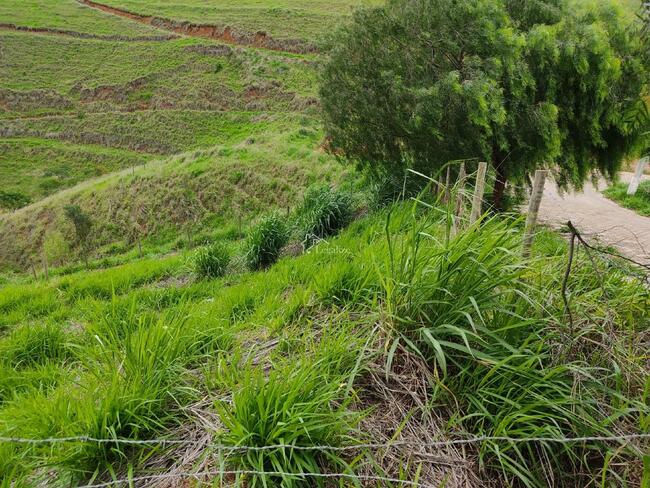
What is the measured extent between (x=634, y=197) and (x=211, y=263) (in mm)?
11711

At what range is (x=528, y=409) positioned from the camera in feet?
7.12

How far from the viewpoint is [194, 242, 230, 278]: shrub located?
8289 mm

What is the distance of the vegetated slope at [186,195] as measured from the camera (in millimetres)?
17828

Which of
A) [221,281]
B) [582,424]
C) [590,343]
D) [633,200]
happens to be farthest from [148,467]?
[633,200]

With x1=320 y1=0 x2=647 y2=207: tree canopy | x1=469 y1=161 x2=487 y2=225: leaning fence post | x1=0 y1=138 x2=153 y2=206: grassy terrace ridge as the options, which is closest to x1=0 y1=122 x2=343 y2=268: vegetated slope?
x1=320 y1=0 x2=647 y2=207: tree canopy

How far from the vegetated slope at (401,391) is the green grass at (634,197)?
10.4m

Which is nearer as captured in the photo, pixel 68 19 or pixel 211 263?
pixel 211 263

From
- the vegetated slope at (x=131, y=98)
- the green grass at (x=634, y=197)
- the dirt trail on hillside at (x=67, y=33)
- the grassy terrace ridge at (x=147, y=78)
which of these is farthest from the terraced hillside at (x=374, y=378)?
the dirt trail on hillside at (x=67, y=33)

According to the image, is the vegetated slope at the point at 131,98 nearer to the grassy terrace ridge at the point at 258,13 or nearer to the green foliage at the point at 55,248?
the grassy terrace ridge at the point at 258,13

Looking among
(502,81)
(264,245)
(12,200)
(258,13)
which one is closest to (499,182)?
(502,81)

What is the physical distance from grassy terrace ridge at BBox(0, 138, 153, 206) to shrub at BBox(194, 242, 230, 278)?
2688 centimetres

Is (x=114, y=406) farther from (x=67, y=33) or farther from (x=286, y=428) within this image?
(x=67, y=33)

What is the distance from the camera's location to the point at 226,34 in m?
48.1

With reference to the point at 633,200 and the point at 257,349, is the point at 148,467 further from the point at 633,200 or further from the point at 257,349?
the point at 633,200
